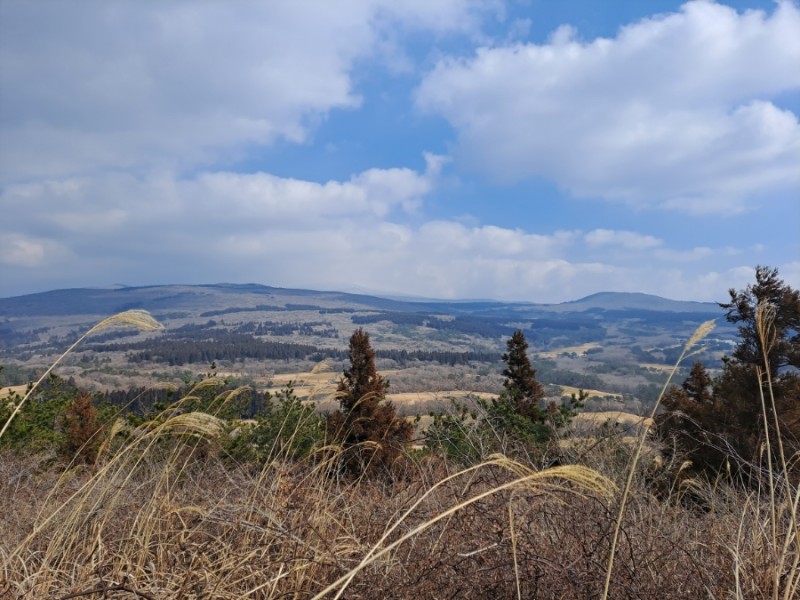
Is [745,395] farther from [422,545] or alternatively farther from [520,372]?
[422,545]

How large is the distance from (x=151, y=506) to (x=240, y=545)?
1.79 ft

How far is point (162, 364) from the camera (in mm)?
114438

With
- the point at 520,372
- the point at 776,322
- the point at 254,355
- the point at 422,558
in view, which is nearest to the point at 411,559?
the point at 422,558

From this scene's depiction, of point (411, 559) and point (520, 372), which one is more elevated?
point (411, 559)

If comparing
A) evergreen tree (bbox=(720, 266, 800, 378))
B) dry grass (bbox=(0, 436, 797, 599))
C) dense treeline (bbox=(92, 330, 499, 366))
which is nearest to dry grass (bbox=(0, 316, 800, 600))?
dry grass (bbox=(0, 436, 797, 599))

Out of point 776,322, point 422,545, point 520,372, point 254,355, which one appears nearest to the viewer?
point 422,545

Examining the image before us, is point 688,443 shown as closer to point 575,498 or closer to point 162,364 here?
point 575,498

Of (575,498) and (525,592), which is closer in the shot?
(525,592)

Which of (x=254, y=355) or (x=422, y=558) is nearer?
(x=422, y=558)

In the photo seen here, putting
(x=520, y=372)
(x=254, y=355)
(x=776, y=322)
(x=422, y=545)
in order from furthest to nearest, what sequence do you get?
(x=254, y=355), (x=520, y=372), (x=776, y=322), (x=422, y=545)

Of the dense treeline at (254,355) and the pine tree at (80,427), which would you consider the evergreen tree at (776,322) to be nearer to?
the pine tree at (80,427)

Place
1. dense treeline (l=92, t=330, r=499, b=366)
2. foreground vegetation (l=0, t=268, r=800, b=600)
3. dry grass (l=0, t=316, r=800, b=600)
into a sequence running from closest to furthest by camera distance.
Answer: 1. foreground vegetation (l=0, t=268, r=800, b=600)
2. dry grass (l=0, t=316, r=800, b=600)
3. dense treeline (l=92, t=330, r=499, b=366)

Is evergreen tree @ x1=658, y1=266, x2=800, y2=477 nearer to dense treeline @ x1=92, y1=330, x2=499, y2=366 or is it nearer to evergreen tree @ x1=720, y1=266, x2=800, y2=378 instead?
evergreen tree @ x1=720, y1=266, x2=800, y2=378

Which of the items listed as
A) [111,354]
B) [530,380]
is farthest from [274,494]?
[111,354]
